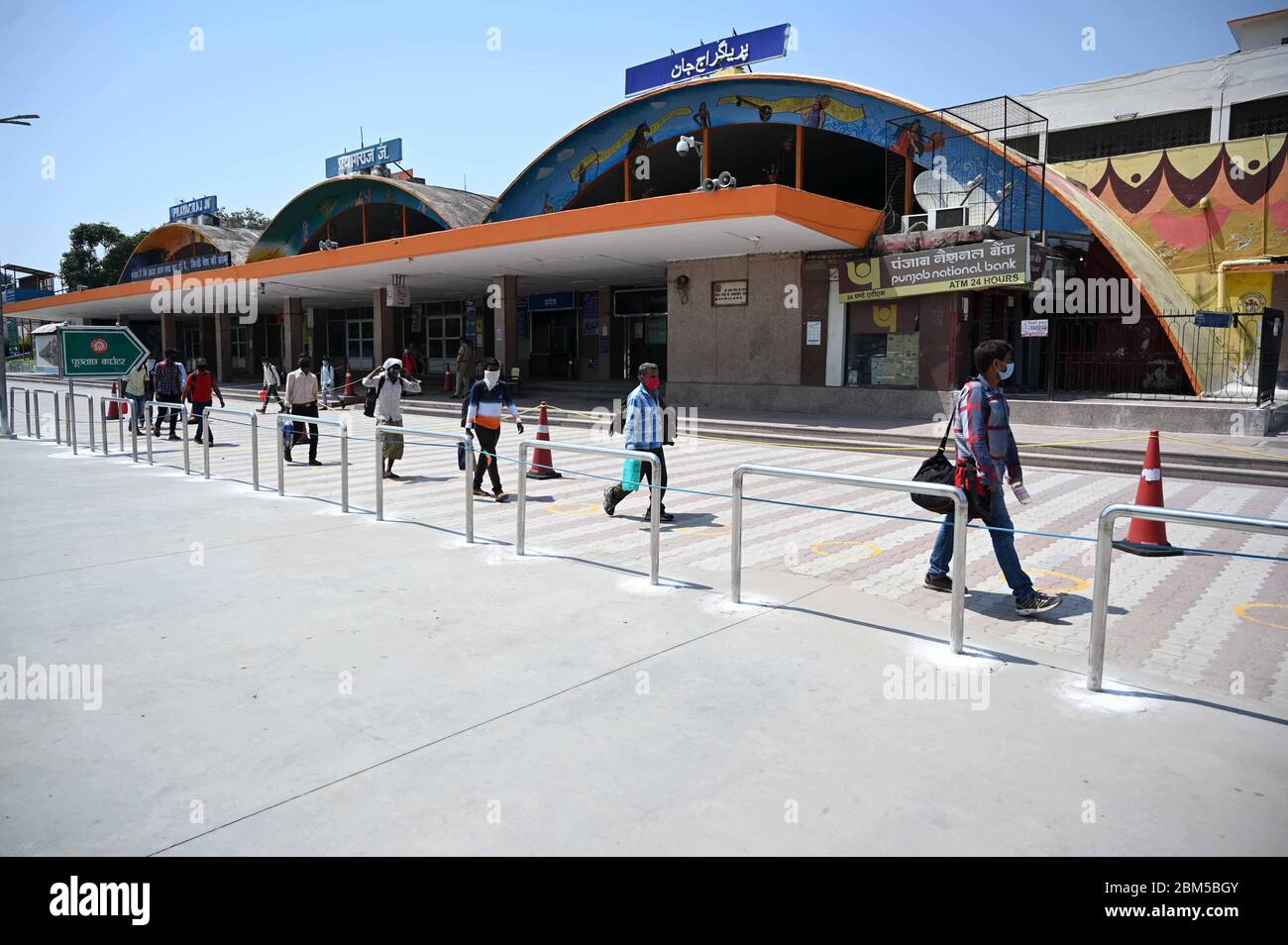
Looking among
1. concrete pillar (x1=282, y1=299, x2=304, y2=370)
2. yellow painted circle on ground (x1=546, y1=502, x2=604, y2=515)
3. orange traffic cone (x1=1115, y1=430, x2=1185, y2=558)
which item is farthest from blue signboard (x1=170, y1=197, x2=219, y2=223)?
orange traffic cone (x1=1115, y1=430, x2=1185, y2=558)

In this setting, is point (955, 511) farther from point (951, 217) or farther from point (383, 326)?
point (383, 326)

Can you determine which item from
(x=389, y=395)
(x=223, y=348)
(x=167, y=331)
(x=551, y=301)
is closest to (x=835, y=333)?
(x=389, y=395)

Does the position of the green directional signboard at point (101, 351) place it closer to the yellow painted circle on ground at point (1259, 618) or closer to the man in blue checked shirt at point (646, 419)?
the man in blue checked shirt at point (646, 419)

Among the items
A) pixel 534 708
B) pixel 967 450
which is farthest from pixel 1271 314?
pixel 534 708

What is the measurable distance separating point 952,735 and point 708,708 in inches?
45.0

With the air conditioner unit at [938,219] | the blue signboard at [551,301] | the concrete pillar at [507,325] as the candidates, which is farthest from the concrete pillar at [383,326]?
the air conditioner unit at [938,219]

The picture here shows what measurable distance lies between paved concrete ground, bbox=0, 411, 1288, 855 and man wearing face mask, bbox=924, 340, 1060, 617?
0.24 meters

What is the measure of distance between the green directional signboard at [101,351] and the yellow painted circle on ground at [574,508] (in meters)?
10.4

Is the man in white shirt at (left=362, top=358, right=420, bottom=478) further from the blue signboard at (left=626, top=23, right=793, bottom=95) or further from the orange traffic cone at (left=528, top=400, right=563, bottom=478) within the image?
the blue signboard at (left=626, top=23, right=793, bottom=95)

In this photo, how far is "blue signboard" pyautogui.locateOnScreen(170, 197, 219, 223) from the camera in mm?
46469

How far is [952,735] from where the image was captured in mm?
3992

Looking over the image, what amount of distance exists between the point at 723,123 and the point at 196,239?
31.3 meters

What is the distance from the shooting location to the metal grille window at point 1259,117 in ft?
84.1
